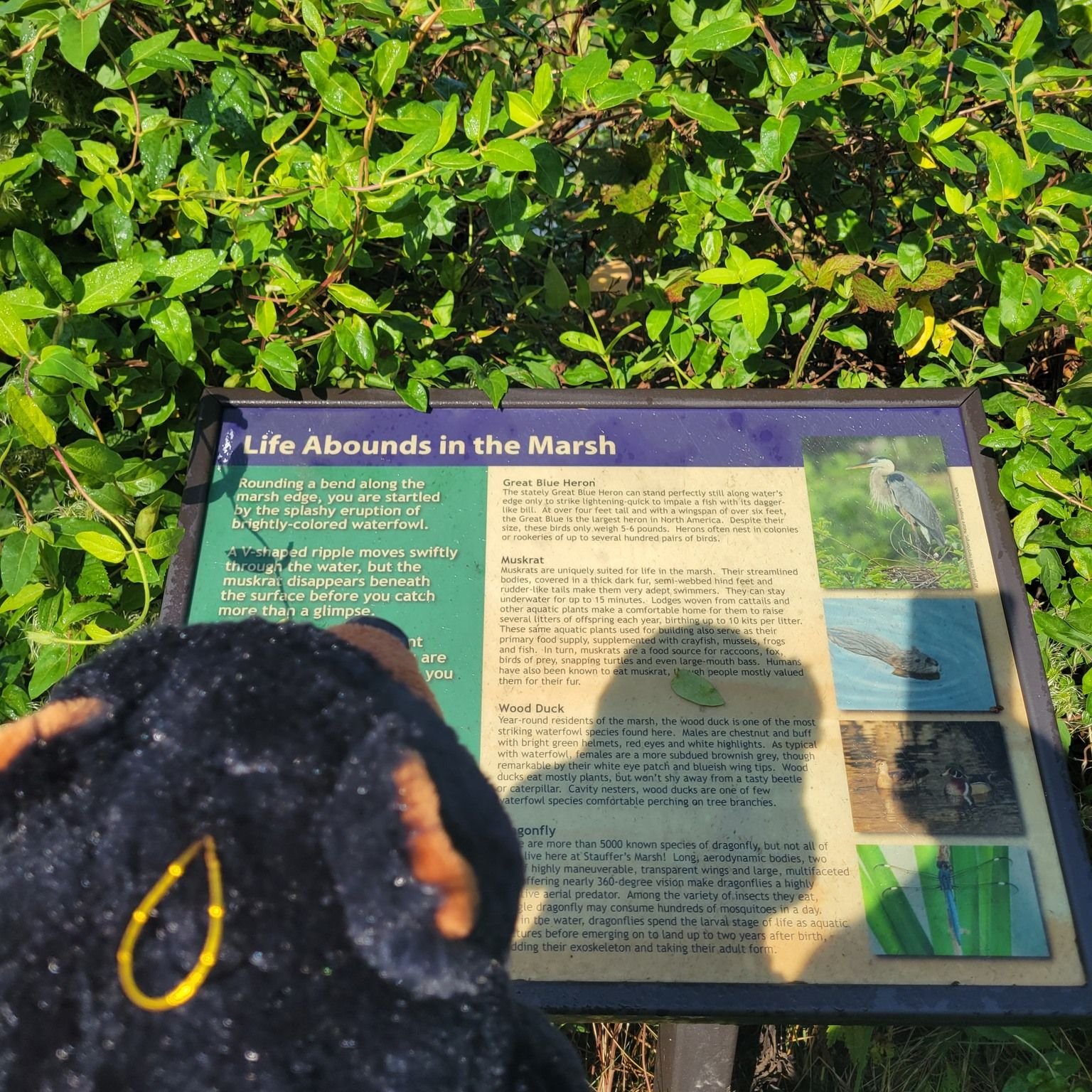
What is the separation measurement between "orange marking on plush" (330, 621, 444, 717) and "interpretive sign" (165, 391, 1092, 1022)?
2.27 feet

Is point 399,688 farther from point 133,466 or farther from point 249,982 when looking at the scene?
point 133,466

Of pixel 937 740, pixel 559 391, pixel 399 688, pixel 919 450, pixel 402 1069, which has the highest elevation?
pixel 559 391

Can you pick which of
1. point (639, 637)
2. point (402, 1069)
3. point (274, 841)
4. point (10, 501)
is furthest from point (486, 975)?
point (10, 501)

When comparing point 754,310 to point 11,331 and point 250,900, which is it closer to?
point 11,331

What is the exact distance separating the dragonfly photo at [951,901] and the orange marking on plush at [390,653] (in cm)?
100

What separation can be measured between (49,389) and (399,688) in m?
1.10

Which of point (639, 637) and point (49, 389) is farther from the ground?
point (49, 389)

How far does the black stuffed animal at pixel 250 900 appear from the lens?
0.67 meters

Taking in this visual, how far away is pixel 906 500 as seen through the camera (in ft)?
5.95

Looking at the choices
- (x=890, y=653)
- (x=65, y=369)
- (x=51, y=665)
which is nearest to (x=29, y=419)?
(x=65, y=369)

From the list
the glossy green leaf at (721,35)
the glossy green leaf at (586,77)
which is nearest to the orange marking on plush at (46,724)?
the glossy green leaf at (586,77)

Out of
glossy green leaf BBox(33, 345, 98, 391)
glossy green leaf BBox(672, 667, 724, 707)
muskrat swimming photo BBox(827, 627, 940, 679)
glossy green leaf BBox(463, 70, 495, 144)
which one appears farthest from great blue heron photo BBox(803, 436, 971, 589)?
glossy green leaf BBox(33, 345, 98, 391)

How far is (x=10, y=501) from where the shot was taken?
74.5 inches

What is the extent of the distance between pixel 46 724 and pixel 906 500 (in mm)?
1645
